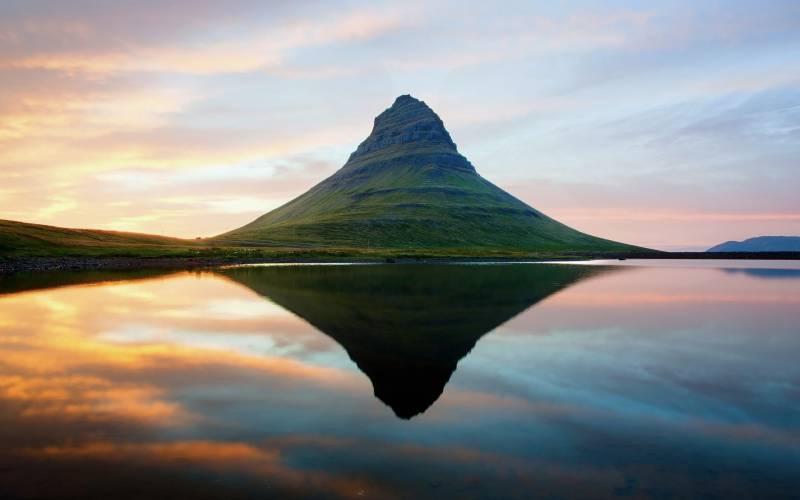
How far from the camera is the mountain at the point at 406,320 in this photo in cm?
2056

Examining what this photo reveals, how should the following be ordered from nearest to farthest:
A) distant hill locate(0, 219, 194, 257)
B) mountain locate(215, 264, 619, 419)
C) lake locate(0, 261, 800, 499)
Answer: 1. lake locate(0, 261, 800, 499)
2. mountain locate(215, 264, 619, 419)
3. distant hill locate(0, 219, 194, 257)

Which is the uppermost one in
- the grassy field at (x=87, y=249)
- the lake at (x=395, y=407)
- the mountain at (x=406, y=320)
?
the grassy field at (x=87, y=249)

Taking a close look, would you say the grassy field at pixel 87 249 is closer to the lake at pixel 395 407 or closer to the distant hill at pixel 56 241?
the distant hill at pixel 56 241

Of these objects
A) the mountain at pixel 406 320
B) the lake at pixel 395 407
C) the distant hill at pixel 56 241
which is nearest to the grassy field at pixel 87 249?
the distant hill at pixel 56 241

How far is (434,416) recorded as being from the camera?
53.3 feet

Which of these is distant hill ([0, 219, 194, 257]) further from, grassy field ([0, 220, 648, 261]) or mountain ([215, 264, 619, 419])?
mountain ([215, 264, 619, 419])

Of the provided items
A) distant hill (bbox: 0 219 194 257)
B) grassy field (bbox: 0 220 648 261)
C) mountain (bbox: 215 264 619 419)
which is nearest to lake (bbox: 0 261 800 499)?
mountain (bbox: 215 264 619 419)

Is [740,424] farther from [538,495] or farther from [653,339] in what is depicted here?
[653,339]

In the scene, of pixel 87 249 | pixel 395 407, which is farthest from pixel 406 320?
pixel 87 249

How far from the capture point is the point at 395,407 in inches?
674

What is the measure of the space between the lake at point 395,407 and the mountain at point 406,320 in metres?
0.21

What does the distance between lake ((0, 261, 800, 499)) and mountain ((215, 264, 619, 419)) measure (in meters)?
0.21

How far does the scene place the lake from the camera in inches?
456

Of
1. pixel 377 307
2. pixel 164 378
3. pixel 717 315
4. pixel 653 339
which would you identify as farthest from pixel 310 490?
pixel 717 315
